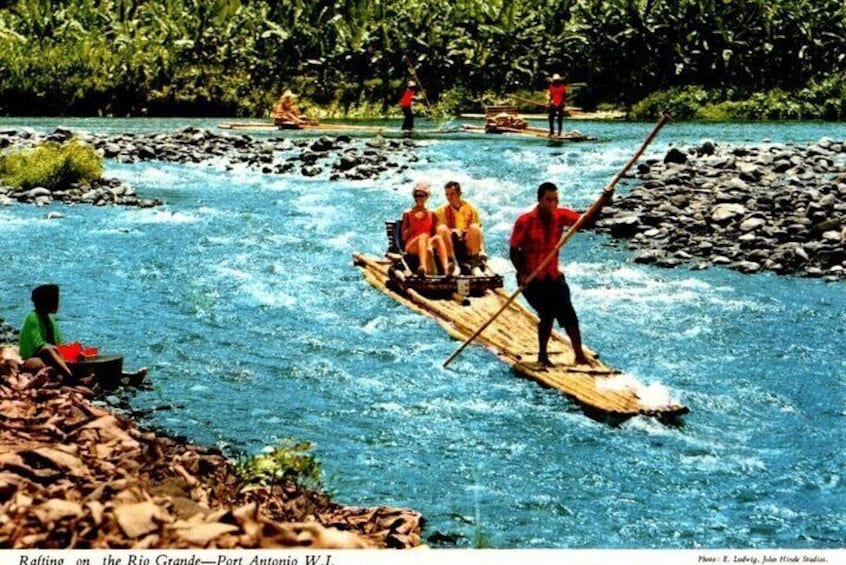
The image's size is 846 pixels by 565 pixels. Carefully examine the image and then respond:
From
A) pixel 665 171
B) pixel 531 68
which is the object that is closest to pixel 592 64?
pixel 531 68

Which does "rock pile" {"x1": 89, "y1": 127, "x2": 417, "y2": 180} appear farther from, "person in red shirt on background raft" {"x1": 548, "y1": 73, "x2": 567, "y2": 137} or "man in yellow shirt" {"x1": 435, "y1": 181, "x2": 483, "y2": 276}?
"man in yellow shirt" {"x1": 435, "y1": 181, "x2": 483, "y2": 276}

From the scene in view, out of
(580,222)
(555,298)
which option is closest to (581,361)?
(555,298)

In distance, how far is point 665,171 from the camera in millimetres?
19922

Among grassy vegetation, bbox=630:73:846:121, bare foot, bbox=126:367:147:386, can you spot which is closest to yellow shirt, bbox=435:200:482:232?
bare foot, bbox=126:367:147:386

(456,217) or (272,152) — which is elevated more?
(456,217)

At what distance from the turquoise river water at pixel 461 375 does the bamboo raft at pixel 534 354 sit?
0.37 ft

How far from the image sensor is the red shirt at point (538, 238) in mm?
9297

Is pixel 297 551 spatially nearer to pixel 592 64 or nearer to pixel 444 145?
pixel 444 145

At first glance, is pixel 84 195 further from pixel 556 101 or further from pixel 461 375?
pixel 556 101

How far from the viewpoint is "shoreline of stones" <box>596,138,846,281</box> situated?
14.4 metres

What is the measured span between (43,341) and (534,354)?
12.9 feet

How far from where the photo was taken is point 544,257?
941 centimetres

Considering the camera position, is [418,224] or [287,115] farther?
[287,115]

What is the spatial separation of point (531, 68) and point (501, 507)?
33.0 m
